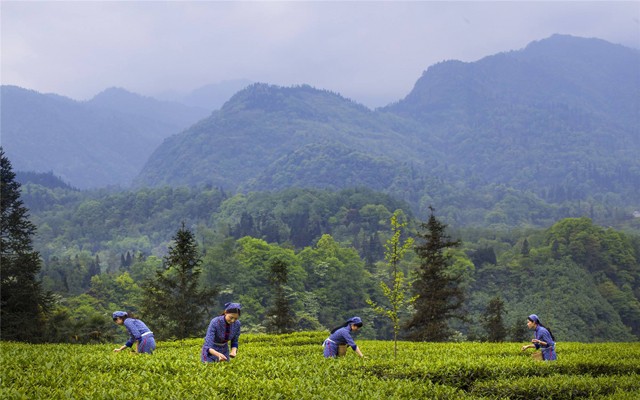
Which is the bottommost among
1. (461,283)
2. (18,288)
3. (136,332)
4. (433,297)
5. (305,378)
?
(461,283)

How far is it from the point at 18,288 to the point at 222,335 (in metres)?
29.3

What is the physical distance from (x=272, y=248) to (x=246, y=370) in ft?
305

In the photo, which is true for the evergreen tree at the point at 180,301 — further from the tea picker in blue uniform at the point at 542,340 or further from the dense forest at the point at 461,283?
the dense forest at the point at 461,283

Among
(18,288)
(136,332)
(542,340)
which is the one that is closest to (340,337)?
(136,332)

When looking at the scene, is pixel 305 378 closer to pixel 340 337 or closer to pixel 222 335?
pixel 222 335

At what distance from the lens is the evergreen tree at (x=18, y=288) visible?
35.2m

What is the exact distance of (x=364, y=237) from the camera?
158 meters

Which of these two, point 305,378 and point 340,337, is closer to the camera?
point 305,378

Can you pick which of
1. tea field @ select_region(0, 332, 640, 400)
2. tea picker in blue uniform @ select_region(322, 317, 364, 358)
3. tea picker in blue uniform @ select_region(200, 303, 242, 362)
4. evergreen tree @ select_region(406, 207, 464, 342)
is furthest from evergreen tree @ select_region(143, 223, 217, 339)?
tea picker in blue uniform @ select_region(200, 303, 242, 362)

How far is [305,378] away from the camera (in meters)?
11.5

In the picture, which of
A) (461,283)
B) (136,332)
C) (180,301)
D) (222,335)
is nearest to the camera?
(222,335)

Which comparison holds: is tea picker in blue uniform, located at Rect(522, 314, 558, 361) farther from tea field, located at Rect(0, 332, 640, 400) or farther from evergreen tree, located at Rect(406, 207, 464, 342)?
evergreen tree, located at Rect(406, 207, 464, 342)

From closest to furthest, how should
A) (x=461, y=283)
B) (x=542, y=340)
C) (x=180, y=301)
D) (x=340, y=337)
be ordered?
1. (x=340, y=337)
2. (x=542, y=340)
3. (x=180, y=301)
4. (x=461, y=283)

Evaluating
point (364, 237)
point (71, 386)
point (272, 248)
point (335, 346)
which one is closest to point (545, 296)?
point (272, 248)
